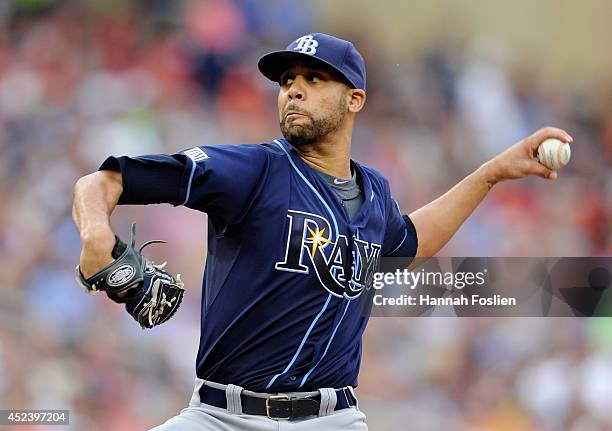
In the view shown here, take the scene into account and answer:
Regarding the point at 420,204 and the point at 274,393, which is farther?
the point at 420,204

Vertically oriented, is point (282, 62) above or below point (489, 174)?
above

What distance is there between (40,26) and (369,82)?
8.02 feet

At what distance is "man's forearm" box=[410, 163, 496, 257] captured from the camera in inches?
→ 145

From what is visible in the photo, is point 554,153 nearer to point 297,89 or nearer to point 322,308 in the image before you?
point 297,89

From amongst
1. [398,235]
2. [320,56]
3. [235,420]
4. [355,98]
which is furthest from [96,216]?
[398,235]

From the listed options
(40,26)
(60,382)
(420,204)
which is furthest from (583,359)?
(40,26)

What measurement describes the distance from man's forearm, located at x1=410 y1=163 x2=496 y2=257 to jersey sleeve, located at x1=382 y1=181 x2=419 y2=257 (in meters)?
0.07

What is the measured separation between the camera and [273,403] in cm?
281

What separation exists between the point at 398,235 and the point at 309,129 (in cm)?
69

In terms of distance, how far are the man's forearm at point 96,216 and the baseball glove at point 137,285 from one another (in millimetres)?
27

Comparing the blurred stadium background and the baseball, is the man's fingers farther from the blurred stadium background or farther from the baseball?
the blurred stadium background

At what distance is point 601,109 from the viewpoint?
668 centimetres

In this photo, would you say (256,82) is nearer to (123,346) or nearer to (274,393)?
(123,346)

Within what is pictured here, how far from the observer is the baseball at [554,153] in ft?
11.3
